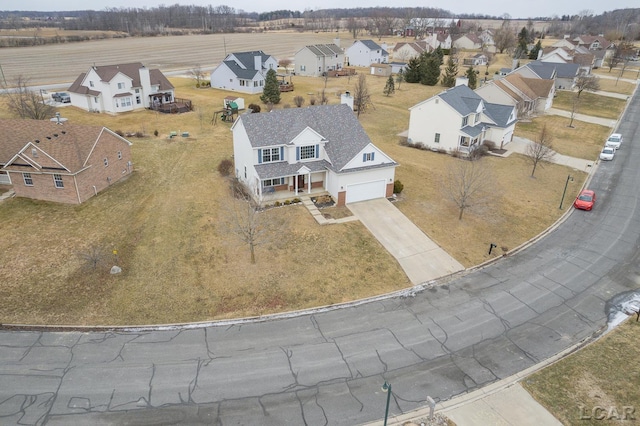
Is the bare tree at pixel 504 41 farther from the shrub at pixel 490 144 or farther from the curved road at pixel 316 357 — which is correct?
the curved road at pixel 316 357

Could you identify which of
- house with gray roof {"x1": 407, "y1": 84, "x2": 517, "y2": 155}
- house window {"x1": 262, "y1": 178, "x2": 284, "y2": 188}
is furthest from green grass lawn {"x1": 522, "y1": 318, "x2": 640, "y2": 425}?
house with gray roof {"x1": 407, "y1": 84, "x2": 517, "y2": 155}

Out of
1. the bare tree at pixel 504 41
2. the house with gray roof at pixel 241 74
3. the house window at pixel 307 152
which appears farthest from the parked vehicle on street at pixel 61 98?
the bare tree at pixel 504 41

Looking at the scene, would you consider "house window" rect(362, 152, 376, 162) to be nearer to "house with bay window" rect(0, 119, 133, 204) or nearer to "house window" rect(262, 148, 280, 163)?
"house window" rect(262, 148, 280, 163)

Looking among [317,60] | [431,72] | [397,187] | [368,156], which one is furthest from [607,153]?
[317,60]

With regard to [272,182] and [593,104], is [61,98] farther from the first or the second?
[593,104]

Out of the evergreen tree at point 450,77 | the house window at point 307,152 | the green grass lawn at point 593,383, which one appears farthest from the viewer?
the evergreen tree at point 450,77
